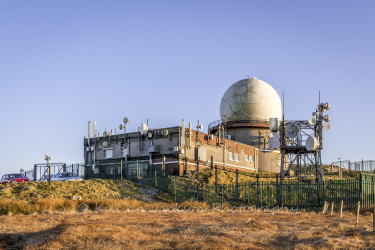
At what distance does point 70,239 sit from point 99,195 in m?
15.8

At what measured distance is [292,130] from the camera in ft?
111

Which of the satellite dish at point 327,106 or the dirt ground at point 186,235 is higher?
the satellite dish at point 327,106

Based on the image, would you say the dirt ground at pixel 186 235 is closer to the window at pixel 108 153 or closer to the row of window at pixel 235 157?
the window at pixel 108 153

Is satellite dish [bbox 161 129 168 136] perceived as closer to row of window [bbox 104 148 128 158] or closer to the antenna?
row of window [bbox 104 148 128 158]

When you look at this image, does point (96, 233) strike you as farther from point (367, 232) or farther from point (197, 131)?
point (197, 131)

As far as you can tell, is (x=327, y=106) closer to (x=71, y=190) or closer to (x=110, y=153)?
(x=71, y=190)

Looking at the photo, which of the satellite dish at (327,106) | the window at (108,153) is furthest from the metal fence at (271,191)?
the window at (108,153)

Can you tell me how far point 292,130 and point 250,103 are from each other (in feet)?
65.0

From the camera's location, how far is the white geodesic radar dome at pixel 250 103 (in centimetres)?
5325

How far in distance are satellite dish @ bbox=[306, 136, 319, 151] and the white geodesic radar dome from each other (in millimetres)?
20366

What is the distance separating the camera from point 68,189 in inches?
1167

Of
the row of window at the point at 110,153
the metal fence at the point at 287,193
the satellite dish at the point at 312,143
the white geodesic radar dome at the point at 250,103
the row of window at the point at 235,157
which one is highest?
the white geodesic radar dome at the point at 250,103

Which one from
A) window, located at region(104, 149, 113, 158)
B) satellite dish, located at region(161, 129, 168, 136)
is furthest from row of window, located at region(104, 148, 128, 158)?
satellite dish, located at region(161, 129, 168, 136)

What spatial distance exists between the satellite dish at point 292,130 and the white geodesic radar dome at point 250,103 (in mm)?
19116
